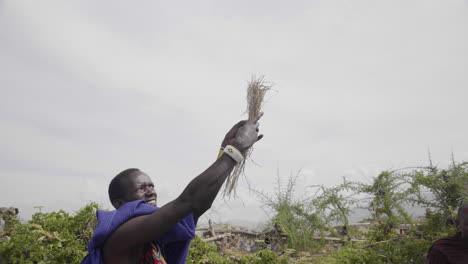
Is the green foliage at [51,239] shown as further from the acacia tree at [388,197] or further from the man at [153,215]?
the acacia tree at [388,197]

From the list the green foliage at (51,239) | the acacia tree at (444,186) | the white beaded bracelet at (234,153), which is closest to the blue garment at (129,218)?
the white beaded bracelet at (234,153)

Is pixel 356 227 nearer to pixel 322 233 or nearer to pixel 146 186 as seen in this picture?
pixel 322 233

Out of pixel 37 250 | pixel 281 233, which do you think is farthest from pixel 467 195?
pixel 37 250

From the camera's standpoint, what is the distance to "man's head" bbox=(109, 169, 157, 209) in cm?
225

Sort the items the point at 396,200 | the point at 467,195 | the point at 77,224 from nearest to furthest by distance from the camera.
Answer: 1. the point at 77,224
2. the point at 467,195
3. the point at 396,200

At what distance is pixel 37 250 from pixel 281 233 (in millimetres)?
7210

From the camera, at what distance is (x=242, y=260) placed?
5.16 m

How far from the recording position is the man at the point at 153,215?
5.61ft

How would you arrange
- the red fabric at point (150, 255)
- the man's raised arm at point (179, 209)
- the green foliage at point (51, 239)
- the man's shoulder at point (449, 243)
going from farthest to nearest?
the man's shoulder at point (449, 243) < the green foliage at point (51, 239) < the red fabric at point (150, 255) < the man's raised arm at point (179, 209)

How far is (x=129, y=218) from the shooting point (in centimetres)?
192

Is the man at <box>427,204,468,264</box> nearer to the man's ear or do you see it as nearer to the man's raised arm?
the man's raised arm

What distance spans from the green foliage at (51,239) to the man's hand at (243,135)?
2.90 metres

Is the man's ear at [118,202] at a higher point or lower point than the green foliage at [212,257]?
higher

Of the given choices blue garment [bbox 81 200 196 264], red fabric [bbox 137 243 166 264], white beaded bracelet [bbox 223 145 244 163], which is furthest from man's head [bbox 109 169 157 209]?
white beaded bracelet [bbox 223 145 244 163]
